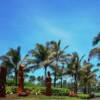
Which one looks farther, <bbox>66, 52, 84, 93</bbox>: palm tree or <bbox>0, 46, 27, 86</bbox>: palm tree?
<bbox>66, 52, 84, 93</bbox>: palm tree

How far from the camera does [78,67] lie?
6397cm

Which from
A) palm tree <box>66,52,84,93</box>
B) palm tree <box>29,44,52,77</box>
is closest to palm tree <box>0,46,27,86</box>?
palm tree <box>29,44,52,77</box>

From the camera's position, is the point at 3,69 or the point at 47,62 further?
the point at 47,62

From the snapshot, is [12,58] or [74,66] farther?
[74,66]

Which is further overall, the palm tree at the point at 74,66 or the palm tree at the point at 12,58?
A: the palm tree at the point at 74,66

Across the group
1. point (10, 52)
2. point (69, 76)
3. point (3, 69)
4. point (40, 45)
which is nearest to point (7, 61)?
point (10, 52)

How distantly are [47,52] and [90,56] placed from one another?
18097 millimetres

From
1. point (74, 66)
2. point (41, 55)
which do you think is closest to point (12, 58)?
point (41, 55)

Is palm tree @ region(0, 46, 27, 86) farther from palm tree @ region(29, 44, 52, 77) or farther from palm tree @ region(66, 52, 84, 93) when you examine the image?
palm tree @ region(66, 52, 84, 93)

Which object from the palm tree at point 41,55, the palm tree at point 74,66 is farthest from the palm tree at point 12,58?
the palm tree at point 74,66

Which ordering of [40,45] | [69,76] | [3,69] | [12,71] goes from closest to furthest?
[3,69] → [40,45] → [12,71] → [69,76]

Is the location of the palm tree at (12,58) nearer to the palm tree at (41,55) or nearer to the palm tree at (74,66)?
the palm tree at (41,55)

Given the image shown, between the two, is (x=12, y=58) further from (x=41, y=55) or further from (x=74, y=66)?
(x=74, y=66)

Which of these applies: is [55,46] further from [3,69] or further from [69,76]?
[3,69]
